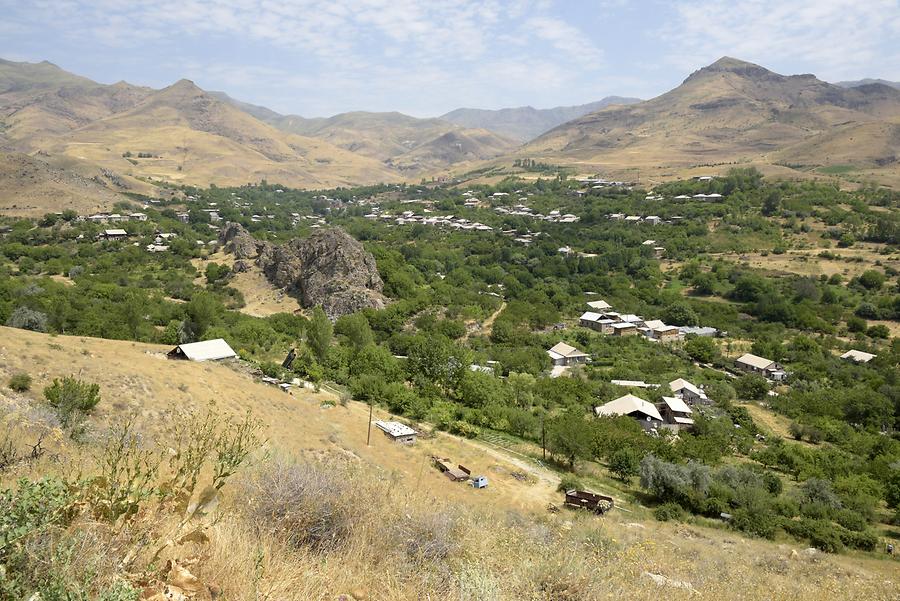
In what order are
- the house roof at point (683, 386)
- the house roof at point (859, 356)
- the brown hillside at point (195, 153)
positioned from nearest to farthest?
1. the house roof at point (683, 386)
2. the house roof at point (859, 356)
3. the brown hillside at point (195, 153)

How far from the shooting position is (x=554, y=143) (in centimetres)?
19188

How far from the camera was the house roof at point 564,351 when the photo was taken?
1452 inches

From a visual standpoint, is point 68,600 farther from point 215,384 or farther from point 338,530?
point 215,384

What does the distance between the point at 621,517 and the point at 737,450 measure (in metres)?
12.0

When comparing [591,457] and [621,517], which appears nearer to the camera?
[621,517]

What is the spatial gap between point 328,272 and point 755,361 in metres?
33.5

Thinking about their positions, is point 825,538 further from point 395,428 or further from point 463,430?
point 395,428

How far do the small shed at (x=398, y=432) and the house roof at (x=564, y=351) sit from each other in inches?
725

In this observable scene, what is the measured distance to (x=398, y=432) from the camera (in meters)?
20.1

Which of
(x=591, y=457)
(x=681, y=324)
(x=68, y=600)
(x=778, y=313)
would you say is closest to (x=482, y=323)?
(x=681, y=324)

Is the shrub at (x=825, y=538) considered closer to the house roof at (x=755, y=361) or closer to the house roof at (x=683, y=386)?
the house roof at (x=683, y=386)

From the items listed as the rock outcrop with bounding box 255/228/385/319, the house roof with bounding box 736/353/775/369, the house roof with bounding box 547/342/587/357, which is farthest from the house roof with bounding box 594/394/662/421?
the rock outcrop with bounding box 255/228/385/319

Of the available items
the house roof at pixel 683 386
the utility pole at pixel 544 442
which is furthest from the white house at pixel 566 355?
the utility pole at pixel 544 442

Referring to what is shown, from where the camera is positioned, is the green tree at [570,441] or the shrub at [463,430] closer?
the green tree at [570,441]
